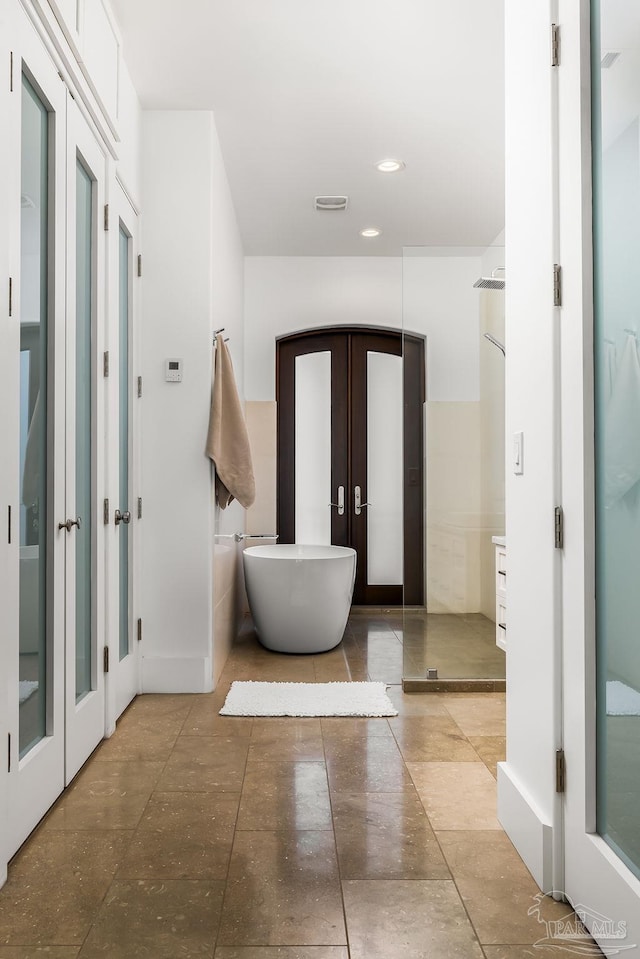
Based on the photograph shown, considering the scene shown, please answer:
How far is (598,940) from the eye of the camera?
1459 mm

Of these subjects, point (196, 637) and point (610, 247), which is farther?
point (196, 637)

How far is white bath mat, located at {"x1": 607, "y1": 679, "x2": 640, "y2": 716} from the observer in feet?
4.46

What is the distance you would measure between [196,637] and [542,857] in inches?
80.2

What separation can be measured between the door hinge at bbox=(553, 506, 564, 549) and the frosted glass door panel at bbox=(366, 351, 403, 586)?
395 centimetres

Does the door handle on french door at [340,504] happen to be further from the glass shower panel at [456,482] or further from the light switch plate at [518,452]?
the light switch plate at [518,452]

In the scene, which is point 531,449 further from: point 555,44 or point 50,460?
point 50,460

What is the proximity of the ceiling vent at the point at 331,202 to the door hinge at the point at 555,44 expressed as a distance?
9.10ft

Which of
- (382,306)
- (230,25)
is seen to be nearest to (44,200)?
(230,25)

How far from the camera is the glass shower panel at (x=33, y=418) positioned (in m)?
1.97

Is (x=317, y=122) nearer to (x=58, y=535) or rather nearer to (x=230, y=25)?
(x=230, y=25)

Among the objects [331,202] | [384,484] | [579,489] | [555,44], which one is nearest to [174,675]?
[579,489]

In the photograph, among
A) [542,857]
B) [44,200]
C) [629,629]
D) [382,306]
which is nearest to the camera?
[629,629]

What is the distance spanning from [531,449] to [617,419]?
1.33 ft

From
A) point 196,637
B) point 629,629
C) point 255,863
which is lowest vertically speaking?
point 255,863
